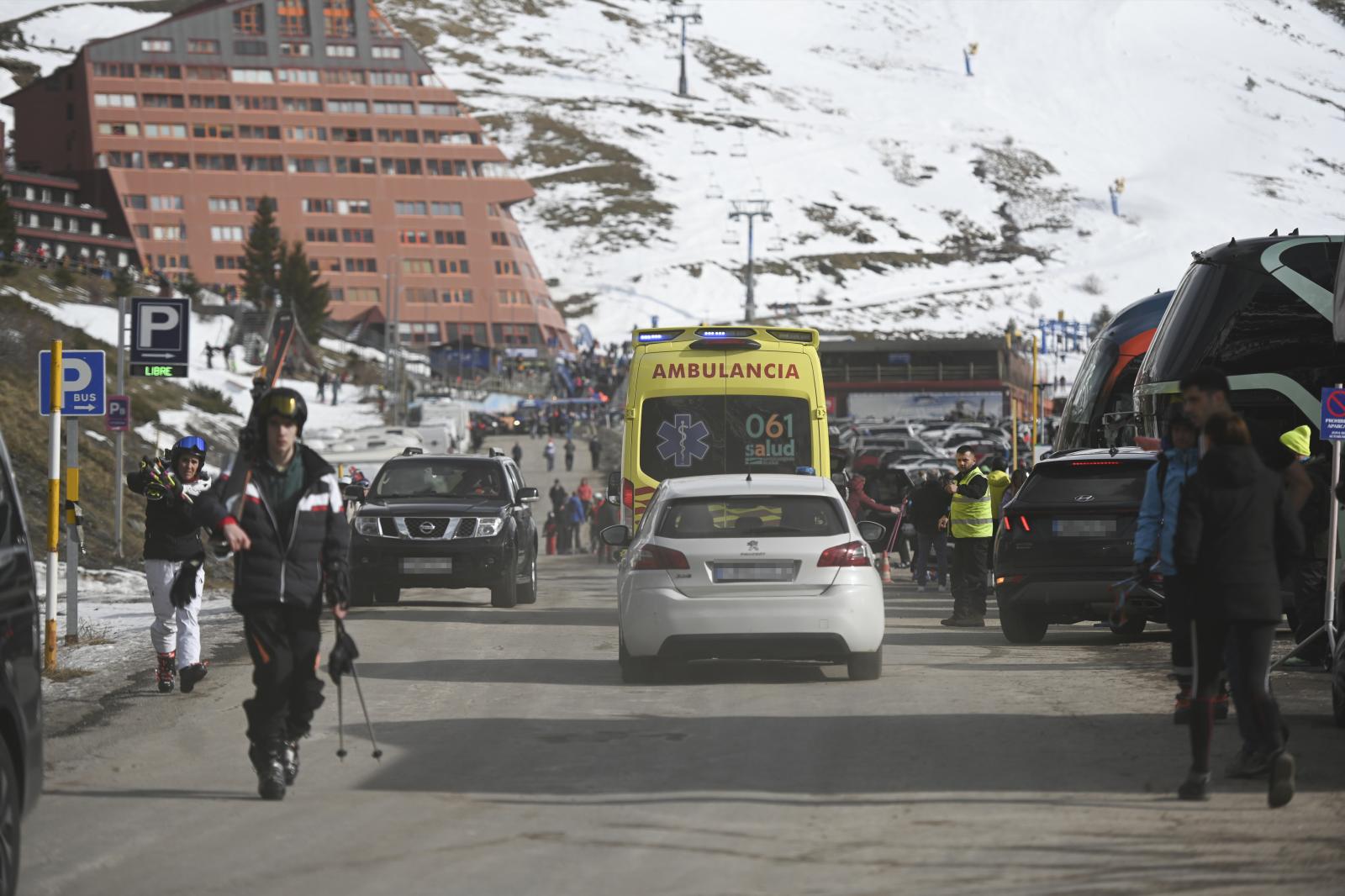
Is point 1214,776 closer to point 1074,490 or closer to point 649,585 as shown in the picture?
point 649,585

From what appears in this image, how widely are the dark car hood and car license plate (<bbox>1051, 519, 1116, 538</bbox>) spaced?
7445mm

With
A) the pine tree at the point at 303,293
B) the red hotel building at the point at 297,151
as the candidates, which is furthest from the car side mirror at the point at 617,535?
the red hotel building at the point at 297,151

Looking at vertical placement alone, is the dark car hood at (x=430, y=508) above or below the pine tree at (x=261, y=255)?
below

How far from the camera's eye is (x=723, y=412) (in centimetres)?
1958

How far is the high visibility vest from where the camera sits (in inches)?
757

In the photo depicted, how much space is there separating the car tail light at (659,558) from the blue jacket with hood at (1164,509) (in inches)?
180

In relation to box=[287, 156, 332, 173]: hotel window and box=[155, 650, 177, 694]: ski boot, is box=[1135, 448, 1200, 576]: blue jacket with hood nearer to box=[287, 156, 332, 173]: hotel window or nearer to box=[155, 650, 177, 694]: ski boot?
box=[155, 650, 177, 694]: ski boot

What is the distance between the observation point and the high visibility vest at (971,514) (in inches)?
757

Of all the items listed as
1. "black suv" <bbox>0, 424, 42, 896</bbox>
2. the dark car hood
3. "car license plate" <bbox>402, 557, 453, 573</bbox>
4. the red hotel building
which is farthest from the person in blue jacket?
the red hotel building

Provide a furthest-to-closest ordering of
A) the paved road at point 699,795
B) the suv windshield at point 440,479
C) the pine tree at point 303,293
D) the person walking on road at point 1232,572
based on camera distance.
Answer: the pine tree at point 303,293 → the suv windshield at point 440,479 → the person walking on road at point 1232,572 → the paved road at point 699,795

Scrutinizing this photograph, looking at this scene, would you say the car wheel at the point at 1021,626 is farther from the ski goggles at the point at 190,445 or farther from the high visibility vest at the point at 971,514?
the ski goggles at the point at 190,445

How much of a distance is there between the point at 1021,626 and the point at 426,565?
285 inches

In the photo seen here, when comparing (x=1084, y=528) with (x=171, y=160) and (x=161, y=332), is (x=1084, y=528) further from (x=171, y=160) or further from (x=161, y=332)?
(x=171, y=160)

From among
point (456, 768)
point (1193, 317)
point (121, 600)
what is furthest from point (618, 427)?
point (456, 768)
